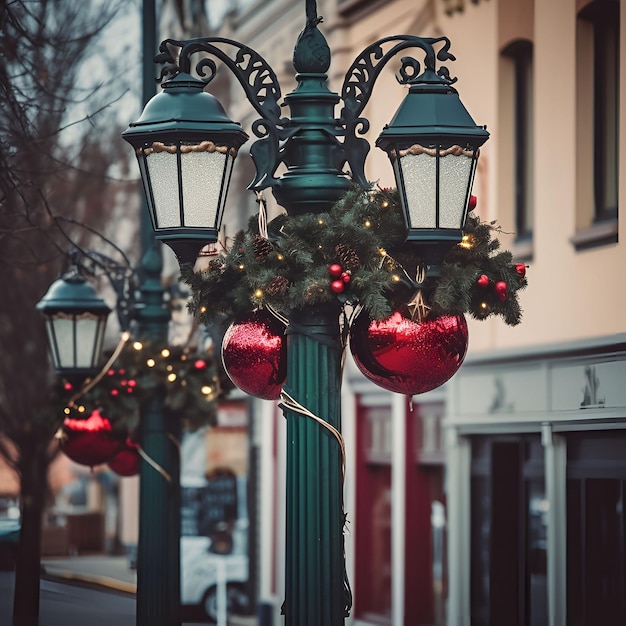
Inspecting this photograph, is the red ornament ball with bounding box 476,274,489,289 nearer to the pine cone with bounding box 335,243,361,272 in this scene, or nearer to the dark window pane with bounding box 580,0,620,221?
the pine cone with bounding box 335,243,361,272

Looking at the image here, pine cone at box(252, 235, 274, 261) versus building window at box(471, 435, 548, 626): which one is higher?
pine cone at box(252, 235, 274, 261)

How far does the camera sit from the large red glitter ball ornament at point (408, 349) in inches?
233

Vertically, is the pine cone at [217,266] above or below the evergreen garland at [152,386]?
above

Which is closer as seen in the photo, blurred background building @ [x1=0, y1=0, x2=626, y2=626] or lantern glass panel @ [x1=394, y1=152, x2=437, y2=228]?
lantern glass panel @ [x1=394, y1=152, x2=437, y2=228]

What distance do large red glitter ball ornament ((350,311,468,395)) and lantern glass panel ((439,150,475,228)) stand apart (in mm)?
408

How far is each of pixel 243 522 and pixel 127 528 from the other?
8.96m

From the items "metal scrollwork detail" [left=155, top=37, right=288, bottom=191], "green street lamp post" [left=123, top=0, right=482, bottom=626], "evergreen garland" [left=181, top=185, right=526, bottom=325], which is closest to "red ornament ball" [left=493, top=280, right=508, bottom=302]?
"evergreen garland" [left=181, top=185, right=526, bottom=325]

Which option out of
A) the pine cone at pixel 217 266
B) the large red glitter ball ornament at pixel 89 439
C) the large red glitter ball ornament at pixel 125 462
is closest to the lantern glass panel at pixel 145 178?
the pine cone at pixel 217 266

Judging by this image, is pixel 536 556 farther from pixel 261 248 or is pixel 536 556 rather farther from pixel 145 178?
pixel 145 178

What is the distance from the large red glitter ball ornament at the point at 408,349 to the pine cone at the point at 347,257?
21cm

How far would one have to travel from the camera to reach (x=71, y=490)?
54.4 m

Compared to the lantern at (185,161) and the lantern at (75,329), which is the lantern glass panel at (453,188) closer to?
the lantern at (185,161)

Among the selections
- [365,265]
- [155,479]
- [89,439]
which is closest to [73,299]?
[89,439]

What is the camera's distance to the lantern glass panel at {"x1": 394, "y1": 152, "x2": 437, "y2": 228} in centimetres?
579
